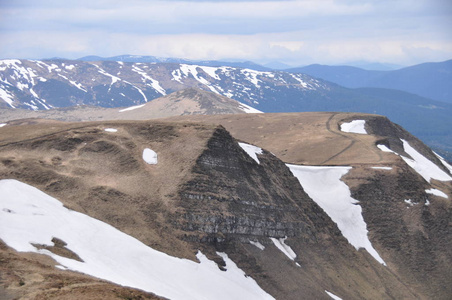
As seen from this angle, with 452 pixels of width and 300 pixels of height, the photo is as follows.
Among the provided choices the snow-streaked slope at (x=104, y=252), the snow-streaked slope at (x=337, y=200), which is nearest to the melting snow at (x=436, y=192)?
the snow-streaked slope at (x=337, y=200)

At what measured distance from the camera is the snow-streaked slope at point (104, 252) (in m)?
36.4

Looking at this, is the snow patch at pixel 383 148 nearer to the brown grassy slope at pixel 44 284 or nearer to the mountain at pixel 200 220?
the mountain at pixel 200 220

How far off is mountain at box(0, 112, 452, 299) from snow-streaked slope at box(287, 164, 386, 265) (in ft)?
0.76

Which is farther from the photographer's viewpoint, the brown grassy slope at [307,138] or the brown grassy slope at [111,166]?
the brown grassy slope at [307,138]

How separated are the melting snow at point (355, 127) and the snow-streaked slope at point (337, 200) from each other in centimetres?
3517

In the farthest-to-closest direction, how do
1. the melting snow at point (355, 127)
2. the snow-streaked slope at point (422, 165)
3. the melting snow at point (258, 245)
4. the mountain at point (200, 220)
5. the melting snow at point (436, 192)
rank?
1. the melting snow at point (355, 127)
2. the snow-streaked slope at point (422, 165)
3. the melting snow at point (436, 192)
4. the melting snow at point (258, 245)
5. the mountain at point (200, 220)

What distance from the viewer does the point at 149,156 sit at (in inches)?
2322

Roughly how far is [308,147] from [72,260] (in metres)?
75.8

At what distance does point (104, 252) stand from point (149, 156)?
19891 millimetres

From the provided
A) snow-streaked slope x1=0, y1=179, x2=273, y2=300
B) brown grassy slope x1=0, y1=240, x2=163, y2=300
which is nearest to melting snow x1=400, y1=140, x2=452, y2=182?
snow-streaked slope x1=0, y1=179, x2=273, y2=300

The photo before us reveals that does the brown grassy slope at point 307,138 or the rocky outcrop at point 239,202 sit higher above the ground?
the rocky outcrop at point 239,202

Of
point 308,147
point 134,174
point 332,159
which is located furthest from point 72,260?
point 308,147

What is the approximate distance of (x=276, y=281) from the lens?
5234 cm

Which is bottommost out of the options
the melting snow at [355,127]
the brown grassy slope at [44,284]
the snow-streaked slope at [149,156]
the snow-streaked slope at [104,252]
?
the melting snow at [355,127]
